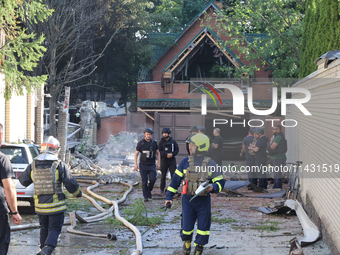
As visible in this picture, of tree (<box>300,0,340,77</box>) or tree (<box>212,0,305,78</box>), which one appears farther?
tree (<box>212,0,305,78</box>)

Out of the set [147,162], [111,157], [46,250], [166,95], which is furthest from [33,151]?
[166,95]

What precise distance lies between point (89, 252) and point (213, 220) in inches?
128

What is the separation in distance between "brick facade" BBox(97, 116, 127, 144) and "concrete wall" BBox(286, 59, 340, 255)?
18305 millimetres

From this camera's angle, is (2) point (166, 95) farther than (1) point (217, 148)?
Yes

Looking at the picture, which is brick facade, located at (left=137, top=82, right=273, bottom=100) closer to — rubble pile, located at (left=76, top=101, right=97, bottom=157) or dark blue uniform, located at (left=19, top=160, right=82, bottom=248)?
rubble pile, located at (left=76, top=101, right=97, bottom=157)

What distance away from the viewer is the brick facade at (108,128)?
28.2 m

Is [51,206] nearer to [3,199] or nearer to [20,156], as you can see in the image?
[3,199]

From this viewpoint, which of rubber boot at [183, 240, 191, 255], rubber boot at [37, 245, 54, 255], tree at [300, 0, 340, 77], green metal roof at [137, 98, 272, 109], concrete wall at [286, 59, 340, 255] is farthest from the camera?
green metal roof at [137, 98, 272, 109]

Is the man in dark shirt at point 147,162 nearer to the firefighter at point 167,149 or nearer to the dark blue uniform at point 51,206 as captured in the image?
the firefighter at point 167,149

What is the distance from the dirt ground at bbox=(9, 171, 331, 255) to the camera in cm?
694

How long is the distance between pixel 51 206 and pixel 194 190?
2.02m

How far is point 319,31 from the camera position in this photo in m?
13.0

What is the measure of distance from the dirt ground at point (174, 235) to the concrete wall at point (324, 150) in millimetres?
474

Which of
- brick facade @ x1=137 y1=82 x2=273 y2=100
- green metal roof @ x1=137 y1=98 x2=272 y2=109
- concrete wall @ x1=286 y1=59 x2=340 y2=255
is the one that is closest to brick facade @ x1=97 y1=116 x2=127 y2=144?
brick facade @ x1=137 y1=82 x2=273 y2=100
